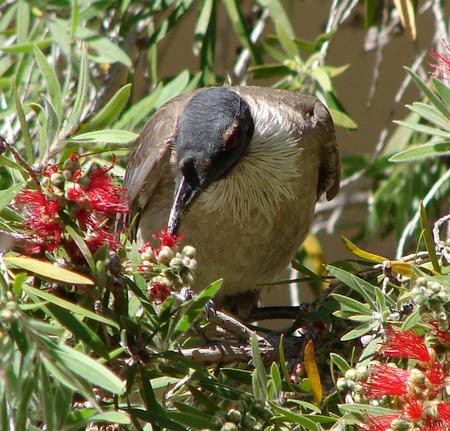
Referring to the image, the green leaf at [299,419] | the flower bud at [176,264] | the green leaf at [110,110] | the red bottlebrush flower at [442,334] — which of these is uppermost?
the green leaf at [110,110]

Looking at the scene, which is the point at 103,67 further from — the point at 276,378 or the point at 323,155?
the point at 276,378

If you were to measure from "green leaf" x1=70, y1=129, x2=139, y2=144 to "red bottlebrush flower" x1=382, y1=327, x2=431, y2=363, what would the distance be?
3.24 ft

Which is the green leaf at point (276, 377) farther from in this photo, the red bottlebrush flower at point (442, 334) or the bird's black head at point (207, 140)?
the bird's black head at point (207, 140)

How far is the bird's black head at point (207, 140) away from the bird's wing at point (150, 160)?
122 millimetres

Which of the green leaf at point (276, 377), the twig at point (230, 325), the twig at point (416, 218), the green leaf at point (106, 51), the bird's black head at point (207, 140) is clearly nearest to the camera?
the green leaf at point (276, 377)

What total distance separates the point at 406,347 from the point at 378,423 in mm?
205

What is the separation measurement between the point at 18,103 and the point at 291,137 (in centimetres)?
169

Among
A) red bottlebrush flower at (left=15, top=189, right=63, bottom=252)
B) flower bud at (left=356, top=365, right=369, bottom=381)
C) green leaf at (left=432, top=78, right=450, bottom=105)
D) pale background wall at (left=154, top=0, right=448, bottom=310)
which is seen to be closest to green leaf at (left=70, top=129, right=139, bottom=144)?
red bottlebrush flower at (left=15, top=189, right=63, bottom=252)

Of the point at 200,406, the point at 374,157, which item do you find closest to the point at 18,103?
the point at 200,406

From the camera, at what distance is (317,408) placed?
2.47 meters

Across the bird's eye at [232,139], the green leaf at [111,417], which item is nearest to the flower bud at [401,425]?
Result: the green leaf at [111,417]

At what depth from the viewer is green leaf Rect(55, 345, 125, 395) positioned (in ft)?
6.29

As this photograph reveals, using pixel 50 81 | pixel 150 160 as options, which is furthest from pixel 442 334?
pixel 150 160

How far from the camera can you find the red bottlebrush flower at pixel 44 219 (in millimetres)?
2309
